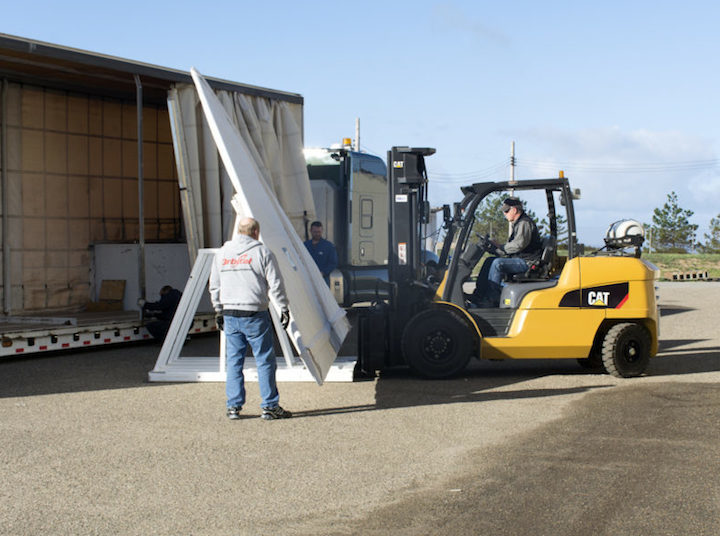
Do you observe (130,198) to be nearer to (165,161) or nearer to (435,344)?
(165,161)

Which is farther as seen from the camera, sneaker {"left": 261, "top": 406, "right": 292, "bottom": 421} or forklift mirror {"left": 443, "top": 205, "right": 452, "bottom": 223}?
forklift mirror {"left": 443, "top": 205, "right": 452, "bottom": 223}

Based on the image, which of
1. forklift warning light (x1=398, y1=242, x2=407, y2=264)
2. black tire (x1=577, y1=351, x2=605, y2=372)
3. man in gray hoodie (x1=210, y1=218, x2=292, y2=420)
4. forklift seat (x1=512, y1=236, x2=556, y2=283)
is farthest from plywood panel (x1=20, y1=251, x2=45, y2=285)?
black tire (x1=577, y1=351, x2=605, y2=372)

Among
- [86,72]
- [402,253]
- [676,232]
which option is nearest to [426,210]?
[402,253]

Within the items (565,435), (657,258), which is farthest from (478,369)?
(657,258)

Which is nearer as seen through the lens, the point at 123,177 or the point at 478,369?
the point at 478,369

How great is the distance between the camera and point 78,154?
12.9 m

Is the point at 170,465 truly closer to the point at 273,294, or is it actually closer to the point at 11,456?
the point at 11,456

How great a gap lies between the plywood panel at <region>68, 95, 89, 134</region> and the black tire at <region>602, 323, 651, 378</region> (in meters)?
8.51

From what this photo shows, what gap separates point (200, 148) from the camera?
39.1 ft

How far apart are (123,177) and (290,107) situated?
118 inches

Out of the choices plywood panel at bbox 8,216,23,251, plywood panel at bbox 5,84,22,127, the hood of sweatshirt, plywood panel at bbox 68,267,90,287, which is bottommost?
plywood panel at bbox 68,267,90,287

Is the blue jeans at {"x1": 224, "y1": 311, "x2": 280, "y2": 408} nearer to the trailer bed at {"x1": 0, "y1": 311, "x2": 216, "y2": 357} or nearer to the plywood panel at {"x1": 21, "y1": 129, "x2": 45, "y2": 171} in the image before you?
the trailer bed at {"x1": 0, "y1": 311, "x2": 216, "y2": 357}

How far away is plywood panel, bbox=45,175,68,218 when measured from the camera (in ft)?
40.8

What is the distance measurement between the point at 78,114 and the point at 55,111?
15.9 inches
